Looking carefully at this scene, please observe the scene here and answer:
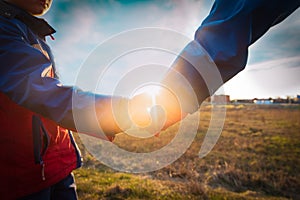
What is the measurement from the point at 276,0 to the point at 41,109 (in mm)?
1002

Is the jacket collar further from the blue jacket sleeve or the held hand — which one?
the held hand

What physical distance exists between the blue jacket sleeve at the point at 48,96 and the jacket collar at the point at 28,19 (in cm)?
34

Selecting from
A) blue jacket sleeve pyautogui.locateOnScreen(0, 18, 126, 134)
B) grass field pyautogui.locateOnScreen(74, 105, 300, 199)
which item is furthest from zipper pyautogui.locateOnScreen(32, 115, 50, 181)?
grass field pyautogui.locateOnScreen(74, 105, 300, 199)

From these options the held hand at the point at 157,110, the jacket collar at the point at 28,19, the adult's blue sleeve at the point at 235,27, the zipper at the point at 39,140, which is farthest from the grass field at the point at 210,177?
the adult's blue sleeve at the point at 235,27

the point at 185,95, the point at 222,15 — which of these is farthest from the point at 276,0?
the point at 185,95

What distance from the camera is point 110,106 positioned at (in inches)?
36.1

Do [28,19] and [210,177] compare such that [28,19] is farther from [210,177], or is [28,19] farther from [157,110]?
[210,177]

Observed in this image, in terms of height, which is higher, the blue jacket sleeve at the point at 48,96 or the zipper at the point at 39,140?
the blue jacket sleeve at the point at 48,96

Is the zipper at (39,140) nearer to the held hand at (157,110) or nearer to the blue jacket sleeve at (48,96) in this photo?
the blue jacket sleeve at (48,96)

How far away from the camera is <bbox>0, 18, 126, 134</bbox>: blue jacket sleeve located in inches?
35.8

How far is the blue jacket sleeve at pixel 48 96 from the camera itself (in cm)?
91

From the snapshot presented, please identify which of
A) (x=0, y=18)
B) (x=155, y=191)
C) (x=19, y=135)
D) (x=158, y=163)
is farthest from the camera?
(x=158, y=163)

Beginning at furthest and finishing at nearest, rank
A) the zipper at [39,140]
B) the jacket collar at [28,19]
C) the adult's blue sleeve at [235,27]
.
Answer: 1. the zipper at [39,140]
2. the jacket collar at [28,19]
3. the adult's blue sleeve at [235,27]

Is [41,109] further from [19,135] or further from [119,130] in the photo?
[19,135]
